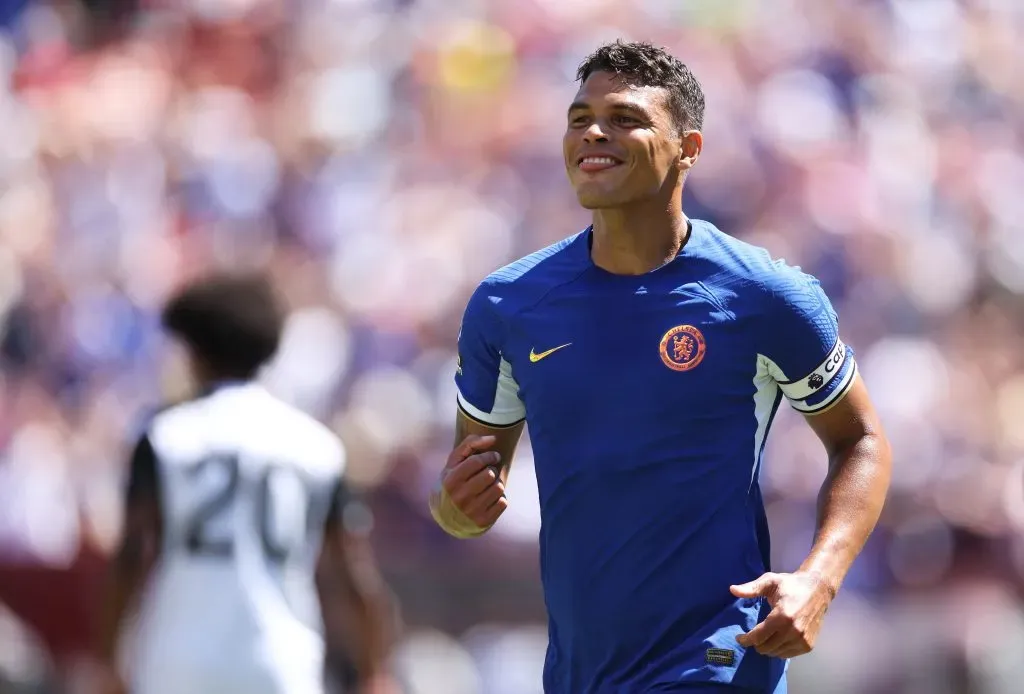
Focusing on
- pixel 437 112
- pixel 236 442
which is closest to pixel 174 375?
pixel 437 112

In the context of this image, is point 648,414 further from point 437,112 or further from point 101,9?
point 101,9

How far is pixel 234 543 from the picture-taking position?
16.5ft

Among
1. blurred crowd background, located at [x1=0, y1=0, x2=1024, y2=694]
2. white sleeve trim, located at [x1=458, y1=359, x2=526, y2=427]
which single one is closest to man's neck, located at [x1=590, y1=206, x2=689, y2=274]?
white sleeve trim, located at [x1=458, y1=359, x2=526, y2=427]

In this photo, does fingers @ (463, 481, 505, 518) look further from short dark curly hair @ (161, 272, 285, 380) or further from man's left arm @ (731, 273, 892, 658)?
short dark curly hair @ (161, 272, 285, 380)

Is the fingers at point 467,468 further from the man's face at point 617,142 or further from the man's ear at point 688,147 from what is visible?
the man's ear at point 688,147

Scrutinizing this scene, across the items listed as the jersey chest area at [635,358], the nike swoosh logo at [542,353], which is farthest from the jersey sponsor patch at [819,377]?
the nike swoosh logo at [542,353]

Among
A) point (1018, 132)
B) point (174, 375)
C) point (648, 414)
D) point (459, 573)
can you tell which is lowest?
point (459, 573)

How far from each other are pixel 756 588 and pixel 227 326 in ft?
8.05

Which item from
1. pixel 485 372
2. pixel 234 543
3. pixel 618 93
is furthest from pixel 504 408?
pixel 234 543

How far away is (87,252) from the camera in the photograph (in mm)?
11539

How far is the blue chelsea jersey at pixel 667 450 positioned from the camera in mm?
3803

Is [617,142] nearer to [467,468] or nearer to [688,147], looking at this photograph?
[688,147]

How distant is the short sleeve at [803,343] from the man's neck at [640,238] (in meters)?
0.31

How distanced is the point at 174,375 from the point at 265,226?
235 cm
